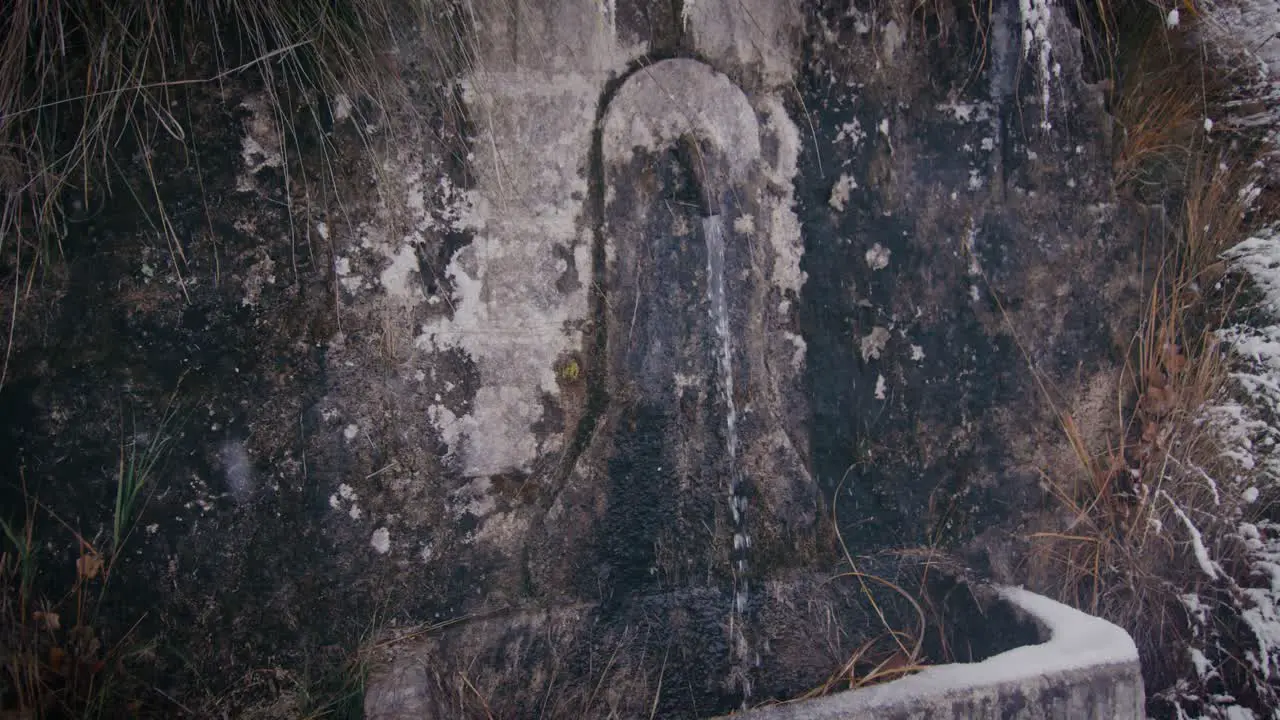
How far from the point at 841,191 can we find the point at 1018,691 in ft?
3.82

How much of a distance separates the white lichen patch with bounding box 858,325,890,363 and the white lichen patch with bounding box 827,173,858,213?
0.31 m

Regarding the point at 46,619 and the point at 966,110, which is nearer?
the point at 46,619

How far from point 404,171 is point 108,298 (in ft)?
2.06

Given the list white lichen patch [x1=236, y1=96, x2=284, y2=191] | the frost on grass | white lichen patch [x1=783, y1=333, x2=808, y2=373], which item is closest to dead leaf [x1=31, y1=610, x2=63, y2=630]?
white lichen patch [x1=236, y1=96, x2=284, y2=191]

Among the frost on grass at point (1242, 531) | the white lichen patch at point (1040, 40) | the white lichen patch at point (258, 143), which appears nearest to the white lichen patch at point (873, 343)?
the white lichen patch at point (1040, 40)

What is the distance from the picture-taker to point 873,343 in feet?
6.72

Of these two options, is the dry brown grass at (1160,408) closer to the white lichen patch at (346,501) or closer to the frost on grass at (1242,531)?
the frost on grass at (1242,531)

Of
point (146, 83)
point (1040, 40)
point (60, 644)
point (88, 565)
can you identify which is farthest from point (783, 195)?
point (60, 644)

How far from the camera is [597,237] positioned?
1.90m

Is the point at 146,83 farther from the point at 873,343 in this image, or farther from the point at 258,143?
the point at 873,343

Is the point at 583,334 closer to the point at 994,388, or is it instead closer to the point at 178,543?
the point at 178,543

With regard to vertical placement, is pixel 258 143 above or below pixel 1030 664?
above

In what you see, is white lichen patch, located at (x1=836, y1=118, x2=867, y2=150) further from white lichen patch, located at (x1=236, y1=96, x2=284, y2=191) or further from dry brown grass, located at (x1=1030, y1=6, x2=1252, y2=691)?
white lichen patch, located at (x1=236, y1=96, x2=284, y2=191)

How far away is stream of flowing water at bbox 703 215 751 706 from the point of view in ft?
6.39
